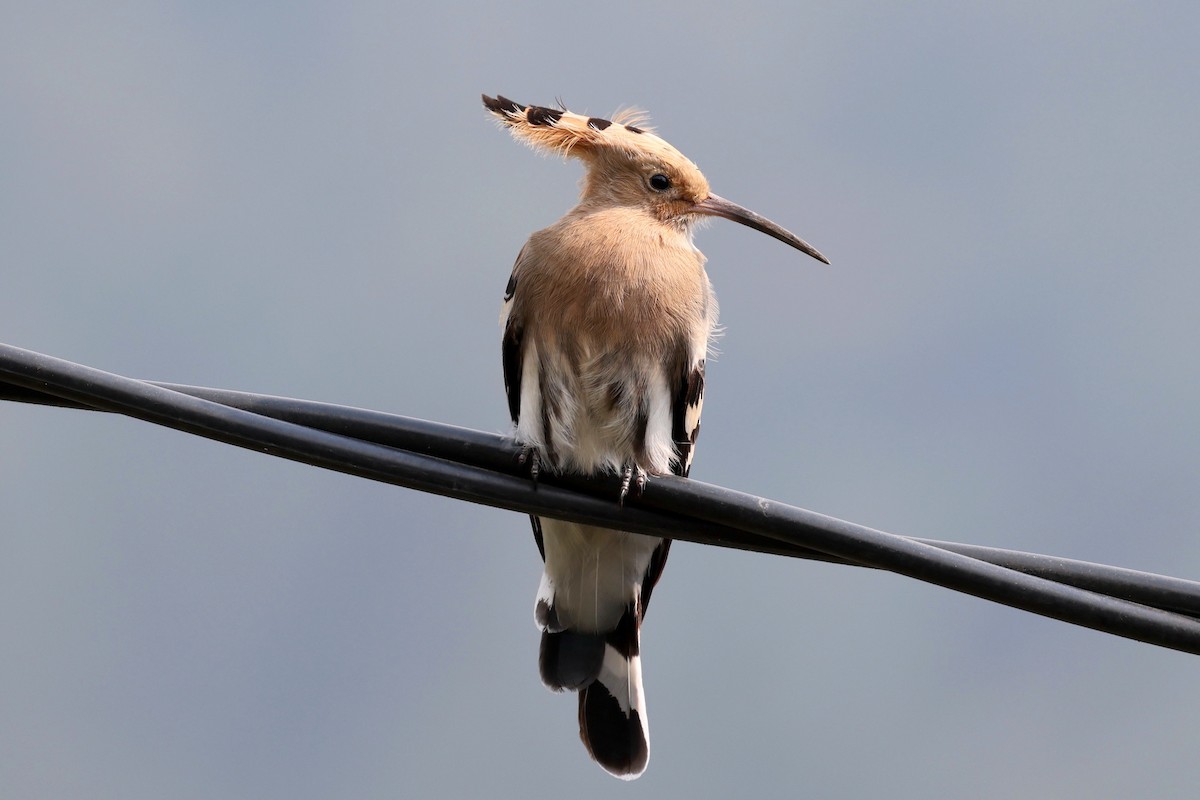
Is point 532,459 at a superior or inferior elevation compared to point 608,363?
inferior

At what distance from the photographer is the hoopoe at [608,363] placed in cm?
278

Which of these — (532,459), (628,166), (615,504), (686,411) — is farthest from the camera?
(628,166)

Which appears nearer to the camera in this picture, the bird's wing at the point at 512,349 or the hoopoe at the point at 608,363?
the hoopoe at the point at 608,363

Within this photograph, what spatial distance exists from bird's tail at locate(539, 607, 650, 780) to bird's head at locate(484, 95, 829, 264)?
1.09 metres

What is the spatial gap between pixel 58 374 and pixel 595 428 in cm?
123

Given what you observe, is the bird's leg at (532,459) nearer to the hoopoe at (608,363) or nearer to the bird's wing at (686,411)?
the hoopoe at (608,363)

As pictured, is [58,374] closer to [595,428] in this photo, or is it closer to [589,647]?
[595,428]

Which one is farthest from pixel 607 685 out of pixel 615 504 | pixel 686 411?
pixel 615 504

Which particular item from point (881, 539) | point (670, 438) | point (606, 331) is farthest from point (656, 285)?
point (881, 539)

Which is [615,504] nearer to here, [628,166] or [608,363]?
[608,363]

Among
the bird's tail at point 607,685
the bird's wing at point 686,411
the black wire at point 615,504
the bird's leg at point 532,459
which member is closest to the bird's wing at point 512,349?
the bird's leg at point 532,459

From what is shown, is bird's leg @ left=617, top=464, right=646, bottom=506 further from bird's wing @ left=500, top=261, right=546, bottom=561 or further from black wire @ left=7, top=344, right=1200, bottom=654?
bird's wing @ left=500, top=261, right=546, bottom=561

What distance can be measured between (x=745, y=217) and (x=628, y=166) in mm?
341

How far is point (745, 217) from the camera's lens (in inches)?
131
